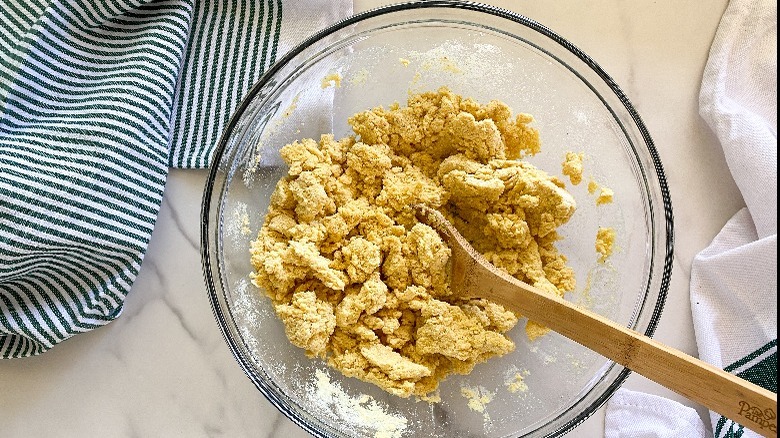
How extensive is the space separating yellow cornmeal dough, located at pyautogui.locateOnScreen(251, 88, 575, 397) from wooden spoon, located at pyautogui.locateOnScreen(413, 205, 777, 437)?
4cm

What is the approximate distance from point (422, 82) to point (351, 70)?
140 millimetres

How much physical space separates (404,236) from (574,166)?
Answer: 35 cm

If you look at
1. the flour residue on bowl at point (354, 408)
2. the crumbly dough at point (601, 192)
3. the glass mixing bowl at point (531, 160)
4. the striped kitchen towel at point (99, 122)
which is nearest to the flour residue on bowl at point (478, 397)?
the glass mixing bowl at point (531, 160)

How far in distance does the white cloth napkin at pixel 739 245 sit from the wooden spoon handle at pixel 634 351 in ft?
1.31

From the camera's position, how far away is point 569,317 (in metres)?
1.11

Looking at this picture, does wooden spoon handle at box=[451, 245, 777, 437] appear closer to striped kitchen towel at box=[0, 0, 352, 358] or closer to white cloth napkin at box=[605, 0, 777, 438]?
white cloth napkin at box=[605, 0, 777, 438]

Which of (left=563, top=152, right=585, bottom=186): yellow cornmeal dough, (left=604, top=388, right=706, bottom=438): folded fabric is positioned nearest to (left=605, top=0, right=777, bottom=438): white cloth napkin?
(left=604, top=388, right=706, bottom=438): folded fabric

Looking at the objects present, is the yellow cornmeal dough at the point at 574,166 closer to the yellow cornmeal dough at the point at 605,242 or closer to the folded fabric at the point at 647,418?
the yellow cornmeal dough at the point at 605,242

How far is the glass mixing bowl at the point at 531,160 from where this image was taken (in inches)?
51.8

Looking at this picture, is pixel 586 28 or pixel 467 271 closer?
pixel 467 271

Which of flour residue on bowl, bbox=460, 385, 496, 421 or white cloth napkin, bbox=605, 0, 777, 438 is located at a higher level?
white cloth napkin, bbox=605, 0, 777, 438

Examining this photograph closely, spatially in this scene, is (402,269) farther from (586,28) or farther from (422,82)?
(586,28)

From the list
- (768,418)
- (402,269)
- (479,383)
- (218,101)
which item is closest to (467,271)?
(402,269)

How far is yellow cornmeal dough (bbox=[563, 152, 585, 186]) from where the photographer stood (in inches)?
53.1
